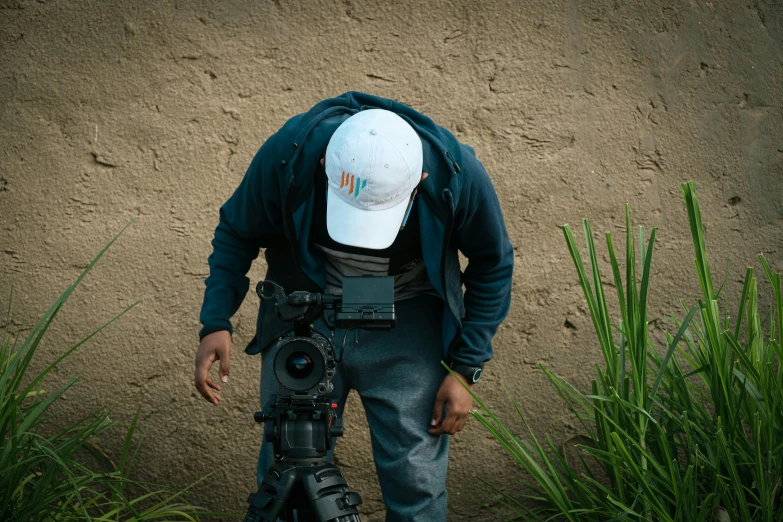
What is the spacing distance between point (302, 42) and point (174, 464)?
59.6 inches

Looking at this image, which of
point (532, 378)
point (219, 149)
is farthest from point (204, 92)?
point (532, 378)

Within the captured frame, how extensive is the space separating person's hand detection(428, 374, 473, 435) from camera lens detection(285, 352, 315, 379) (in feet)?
1.46

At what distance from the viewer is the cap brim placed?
68.0 inches

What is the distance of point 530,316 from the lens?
285 cm

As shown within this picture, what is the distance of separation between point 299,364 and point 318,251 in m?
0.39

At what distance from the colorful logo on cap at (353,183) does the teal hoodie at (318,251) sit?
0.12 meters

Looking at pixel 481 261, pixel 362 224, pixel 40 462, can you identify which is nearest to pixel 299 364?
pixel 362 224

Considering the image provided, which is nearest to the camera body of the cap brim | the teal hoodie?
the cap brim

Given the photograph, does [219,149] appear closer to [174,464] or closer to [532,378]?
[174,464]

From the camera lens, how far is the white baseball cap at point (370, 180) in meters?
1.72

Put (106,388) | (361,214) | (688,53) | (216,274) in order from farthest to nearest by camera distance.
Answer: (688,53)
(106,388)
(216,274)
(361,214)

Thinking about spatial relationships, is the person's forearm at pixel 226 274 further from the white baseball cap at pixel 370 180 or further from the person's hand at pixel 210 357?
the white baseball cap at pixel 370 180

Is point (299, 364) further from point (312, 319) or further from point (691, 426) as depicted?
point (691, 426)

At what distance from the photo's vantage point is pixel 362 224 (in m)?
1.73
